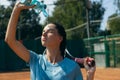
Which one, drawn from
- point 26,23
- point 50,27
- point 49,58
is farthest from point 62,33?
point 26,23

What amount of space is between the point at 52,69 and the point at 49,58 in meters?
0.11

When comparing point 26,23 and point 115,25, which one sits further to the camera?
point 26,23

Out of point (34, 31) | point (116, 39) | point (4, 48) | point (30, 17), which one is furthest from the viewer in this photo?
point (30, 17)

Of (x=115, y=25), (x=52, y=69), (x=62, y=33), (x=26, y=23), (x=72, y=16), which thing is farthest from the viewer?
(x=26, y=23)

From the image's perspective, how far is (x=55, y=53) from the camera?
11.0 feet

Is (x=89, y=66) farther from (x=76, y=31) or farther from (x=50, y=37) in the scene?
(x=76, y=31)

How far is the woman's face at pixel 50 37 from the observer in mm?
3260

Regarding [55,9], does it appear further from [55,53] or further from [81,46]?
[55,53]

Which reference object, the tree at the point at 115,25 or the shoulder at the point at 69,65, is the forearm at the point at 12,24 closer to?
the shoulder at the point at 69,65

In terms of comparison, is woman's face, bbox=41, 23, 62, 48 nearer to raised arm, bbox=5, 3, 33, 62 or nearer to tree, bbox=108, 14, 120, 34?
raised arm, bbox=5, 3, 33, 62

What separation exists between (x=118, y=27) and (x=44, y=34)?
51.6 metres

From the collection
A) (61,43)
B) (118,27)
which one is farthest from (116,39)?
(118,27)

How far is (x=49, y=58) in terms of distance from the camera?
334 centimetres

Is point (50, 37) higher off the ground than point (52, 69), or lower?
higher
